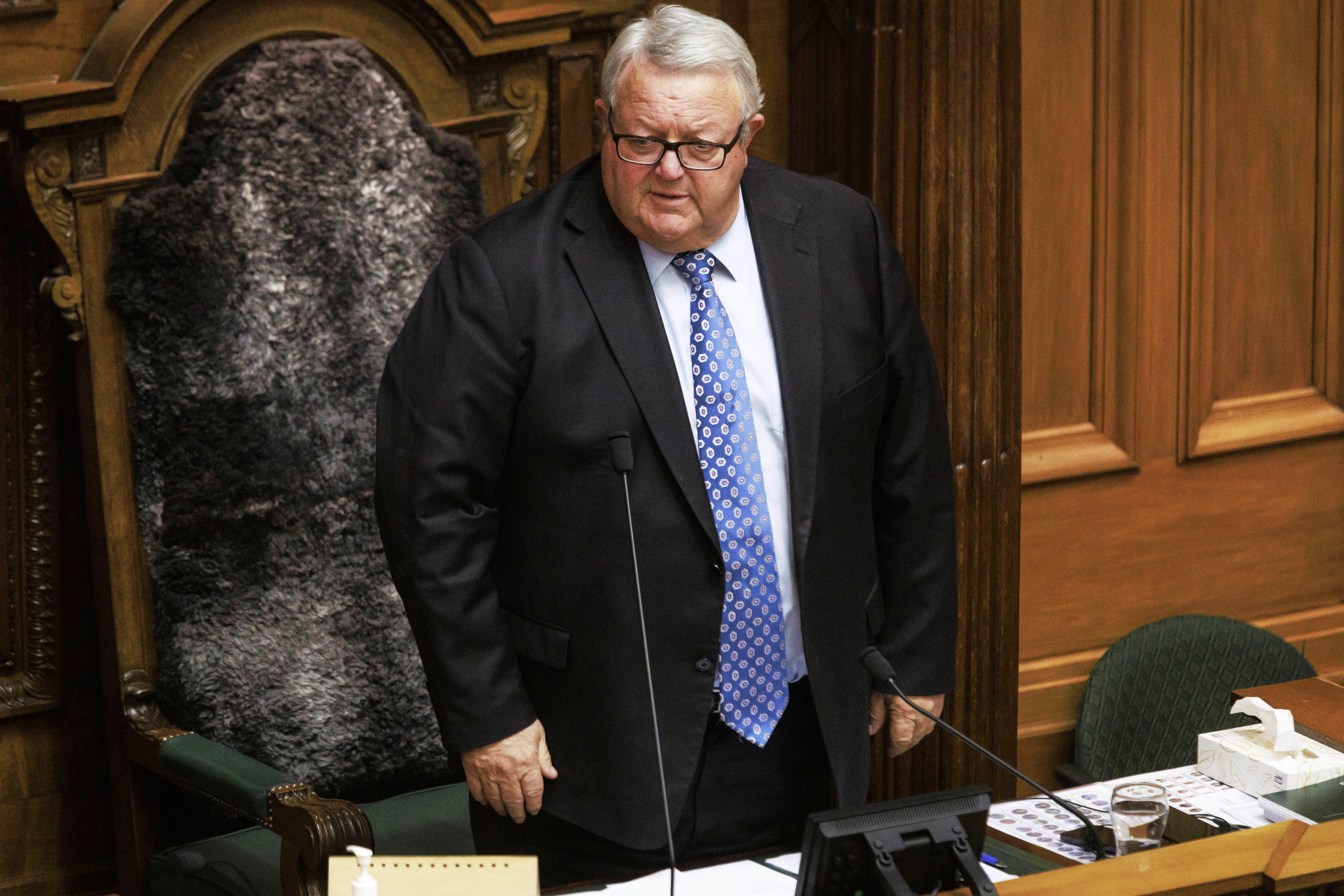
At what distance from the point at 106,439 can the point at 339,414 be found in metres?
0.36

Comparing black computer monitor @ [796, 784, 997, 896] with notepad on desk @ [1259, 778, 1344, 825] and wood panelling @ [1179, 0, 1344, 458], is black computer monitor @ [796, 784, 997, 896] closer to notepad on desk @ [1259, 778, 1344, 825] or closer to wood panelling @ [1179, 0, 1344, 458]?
notepad on desk @ [1259, 778, 1344, 825]

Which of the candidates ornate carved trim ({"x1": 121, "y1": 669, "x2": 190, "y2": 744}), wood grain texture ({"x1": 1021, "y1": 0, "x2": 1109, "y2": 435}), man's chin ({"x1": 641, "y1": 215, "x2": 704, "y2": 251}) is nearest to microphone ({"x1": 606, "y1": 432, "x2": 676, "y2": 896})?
man's chin ({"x1": 641, "y1": 215, "x2": 704, "y2": 251})

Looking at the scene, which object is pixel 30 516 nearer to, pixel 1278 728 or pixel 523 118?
pixel 523 118

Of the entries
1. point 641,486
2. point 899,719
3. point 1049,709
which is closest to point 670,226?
point 641,486

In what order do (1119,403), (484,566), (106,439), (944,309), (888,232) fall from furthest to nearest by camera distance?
(1119,403), (944,309), (106,439), (888,232), (484,566)

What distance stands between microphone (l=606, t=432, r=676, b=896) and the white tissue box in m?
0.72

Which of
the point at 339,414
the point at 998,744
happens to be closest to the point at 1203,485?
the point at 998,744

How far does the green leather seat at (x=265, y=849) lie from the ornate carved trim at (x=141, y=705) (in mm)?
190

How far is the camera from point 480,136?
272 cm

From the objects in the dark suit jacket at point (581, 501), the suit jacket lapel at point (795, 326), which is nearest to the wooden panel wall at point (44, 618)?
the dark suit jacket at point (581, 501)

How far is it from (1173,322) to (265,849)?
6.58ft

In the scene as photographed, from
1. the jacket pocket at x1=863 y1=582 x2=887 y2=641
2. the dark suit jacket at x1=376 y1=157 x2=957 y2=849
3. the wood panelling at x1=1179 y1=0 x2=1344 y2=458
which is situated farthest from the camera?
the wood panelling at x1=1179 y1=0 x2=1344 y2=458

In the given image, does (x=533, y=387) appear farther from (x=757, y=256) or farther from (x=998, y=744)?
(x=998, y=744)

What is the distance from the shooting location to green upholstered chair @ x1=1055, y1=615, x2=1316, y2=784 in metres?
2.90
